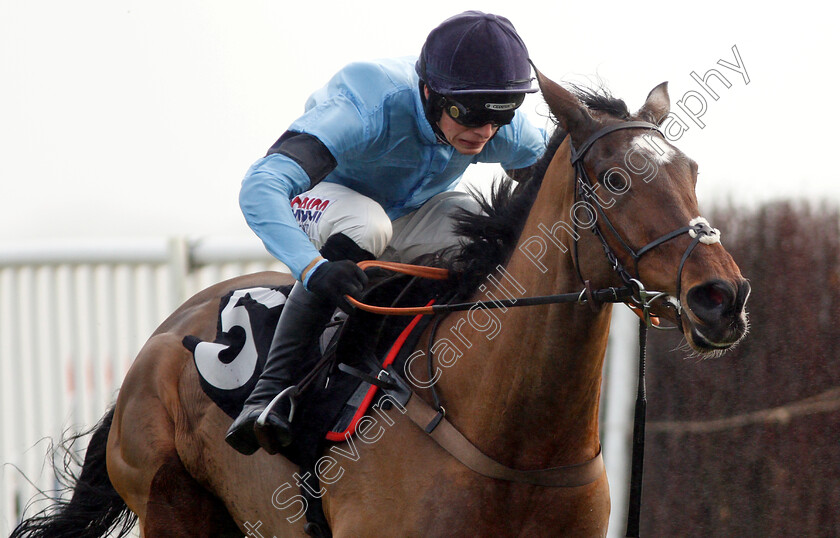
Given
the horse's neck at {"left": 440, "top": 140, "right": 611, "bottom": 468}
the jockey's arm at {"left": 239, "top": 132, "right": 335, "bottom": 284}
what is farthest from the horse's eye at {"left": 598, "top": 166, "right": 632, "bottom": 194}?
the jockey's arm at {"left": 239, "top": 132, "right": 335, "bottom": 284}

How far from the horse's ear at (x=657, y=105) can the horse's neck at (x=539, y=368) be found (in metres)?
0.27

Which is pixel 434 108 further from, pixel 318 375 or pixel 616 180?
pixel 318 375

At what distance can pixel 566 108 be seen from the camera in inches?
86.2

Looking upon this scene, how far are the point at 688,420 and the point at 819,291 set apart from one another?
2.44ft

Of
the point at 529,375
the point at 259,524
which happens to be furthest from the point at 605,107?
the point at 259,524

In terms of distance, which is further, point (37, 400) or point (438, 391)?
point (37, 400)

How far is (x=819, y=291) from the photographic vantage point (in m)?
3.32

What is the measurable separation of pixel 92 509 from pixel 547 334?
241 centimetres

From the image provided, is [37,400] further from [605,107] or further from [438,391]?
[605,107]

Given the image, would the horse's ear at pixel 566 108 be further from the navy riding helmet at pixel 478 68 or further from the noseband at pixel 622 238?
the navy riding helmet at pixel 478 68

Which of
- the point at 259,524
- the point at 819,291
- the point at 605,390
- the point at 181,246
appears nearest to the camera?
the point at 259,524

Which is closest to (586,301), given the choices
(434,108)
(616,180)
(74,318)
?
(616,180)

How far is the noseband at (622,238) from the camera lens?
189cm

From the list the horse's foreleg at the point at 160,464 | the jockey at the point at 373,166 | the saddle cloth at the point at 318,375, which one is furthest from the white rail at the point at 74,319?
the jockey at the point at 373,166
